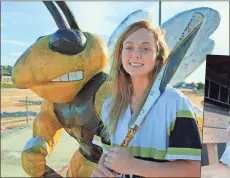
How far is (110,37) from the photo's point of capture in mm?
1434

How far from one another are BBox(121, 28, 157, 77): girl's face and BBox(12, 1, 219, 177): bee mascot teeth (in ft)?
1.46

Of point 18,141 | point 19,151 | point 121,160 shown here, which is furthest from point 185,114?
point 18,141

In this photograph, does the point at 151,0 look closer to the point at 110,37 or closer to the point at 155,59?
the point at 110,37

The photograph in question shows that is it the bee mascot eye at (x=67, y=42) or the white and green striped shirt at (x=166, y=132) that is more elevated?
the bee mascot eye at (x=67, y=42)

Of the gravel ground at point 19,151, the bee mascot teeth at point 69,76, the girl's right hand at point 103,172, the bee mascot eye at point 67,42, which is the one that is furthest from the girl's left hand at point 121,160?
the gravel ground at point 19,151

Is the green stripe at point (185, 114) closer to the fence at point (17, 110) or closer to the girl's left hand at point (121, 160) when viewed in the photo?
the girl's left hand at point (121, 160)

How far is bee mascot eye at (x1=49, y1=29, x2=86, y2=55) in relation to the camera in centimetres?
139

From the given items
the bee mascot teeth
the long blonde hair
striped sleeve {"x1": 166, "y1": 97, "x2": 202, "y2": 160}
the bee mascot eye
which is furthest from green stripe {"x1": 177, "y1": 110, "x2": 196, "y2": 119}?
the bee mascot eye

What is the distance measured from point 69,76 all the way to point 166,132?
699 millimetres

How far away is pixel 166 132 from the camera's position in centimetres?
80

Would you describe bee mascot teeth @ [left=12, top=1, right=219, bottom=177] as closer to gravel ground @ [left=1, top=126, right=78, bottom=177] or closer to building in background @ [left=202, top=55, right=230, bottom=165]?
gravel ground @ [left=1, top=126, right=78, bottom=177]

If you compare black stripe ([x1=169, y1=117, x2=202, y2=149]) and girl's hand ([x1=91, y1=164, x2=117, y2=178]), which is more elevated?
black stripe ([x1=169, y1=117, x2=202, y2=149])

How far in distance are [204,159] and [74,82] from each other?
28.7 inches

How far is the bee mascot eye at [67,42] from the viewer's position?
1.39m
